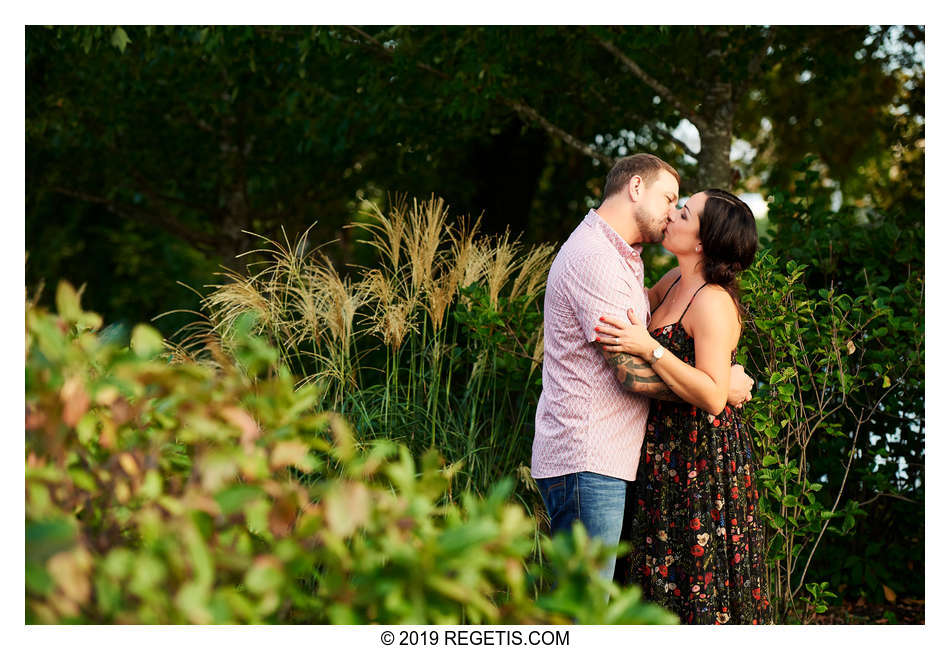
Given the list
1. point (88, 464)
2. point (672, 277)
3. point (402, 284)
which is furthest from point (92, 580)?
point (402, 284)

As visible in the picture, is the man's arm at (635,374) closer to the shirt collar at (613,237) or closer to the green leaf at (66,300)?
the shirt collar at (613,237)

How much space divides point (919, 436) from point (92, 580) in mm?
3874

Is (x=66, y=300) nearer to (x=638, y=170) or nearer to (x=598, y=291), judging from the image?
(x=598, y=291)

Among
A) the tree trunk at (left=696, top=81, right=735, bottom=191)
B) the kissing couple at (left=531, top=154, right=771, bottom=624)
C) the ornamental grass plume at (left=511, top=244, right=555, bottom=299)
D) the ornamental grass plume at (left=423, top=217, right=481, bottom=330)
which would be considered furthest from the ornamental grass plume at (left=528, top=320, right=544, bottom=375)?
the tree trunk at (left=696, top=81, right=735, bottom=191)

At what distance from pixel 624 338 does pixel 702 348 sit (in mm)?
287

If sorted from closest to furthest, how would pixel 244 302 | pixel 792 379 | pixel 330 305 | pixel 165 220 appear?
pixel 792 379 → pixel 244 302 → pixel 330 305 → pixel 165 220

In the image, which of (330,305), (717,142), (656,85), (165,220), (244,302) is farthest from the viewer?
(165,220)

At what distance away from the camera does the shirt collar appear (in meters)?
2.64

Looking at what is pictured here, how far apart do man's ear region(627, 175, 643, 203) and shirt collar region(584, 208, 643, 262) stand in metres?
0.13

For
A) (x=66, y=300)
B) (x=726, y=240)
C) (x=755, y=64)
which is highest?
(x=755, y=64)

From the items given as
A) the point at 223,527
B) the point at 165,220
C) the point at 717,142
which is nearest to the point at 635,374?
the point at 223,527

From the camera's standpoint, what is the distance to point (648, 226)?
270 centimetres

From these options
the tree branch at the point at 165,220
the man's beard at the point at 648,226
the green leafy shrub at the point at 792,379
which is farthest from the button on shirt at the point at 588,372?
the tree branch at the point at 165,220
